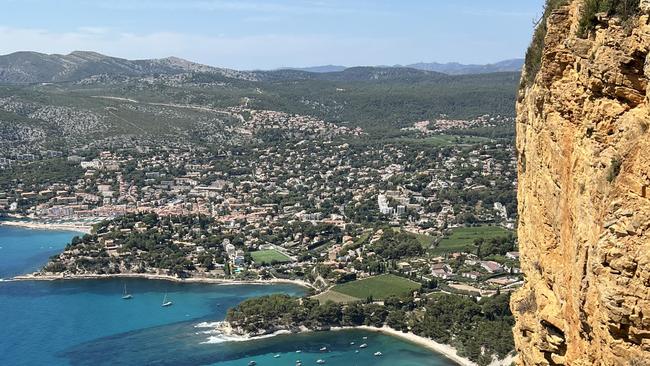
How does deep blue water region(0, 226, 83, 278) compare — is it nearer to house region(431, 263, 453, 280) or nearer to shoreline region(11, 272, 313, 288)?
shoreline region(11, 272, 313, 288)

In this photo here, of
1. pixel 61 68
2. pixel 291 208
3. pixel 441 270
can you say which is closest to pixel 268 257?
pixel 441 270

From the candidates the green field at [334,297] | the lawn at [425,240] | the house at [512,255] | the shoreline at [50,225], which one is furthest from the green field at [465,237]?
the shoreline at [50,225]

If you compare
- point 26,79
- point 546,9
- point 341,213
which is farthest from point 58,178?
point 26,79

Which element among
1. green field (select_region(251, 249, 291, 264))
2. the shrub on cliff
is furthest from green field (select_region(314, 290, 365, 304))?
the shrub on cliff

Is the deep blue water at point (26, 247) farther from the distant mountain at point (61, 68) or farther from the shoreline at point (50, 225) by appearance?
the distant mountain at point (61, 68)

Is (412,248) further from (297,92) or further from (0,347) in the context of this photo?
(297,92)
